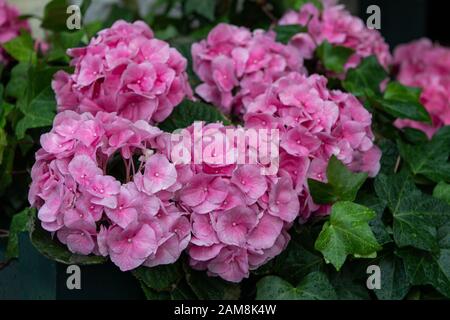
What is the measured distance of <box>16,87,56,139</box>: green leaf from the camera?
4.20 feet

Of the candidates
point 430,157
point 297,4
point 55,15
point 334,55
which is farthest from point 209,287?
point 297,4

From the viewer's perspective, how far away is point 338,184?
1.13 metres

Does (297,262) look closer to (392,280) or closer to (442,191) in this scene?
(392,280)

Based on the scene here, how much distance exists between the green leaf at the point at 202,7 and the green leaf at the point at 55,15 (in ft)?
1.33

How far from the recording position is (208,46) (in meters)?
1.45

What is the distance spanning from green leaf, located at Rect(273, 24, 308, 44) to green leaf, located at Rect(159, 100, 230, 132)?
13.5 inches

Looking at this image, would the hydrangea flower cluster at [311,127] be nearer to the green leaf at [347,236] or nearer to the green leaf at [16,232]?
the green leaf at [347,236]

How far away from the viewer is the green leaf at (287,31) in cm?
158

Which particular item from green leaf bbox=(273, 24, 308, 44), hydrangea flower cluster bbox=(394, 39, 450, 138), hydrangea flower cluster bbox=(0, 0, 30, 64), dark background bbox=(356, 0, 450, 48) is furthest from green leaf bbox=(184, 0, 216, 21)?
dark background bbox=(356, 0, 450, 48)

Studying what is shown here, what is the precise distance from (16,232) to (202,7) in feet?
2.96

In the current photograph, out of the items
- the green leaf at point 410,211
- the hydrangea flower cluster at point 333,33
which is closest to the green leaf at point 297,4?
the hydrangea flower cluster at point 333,33
